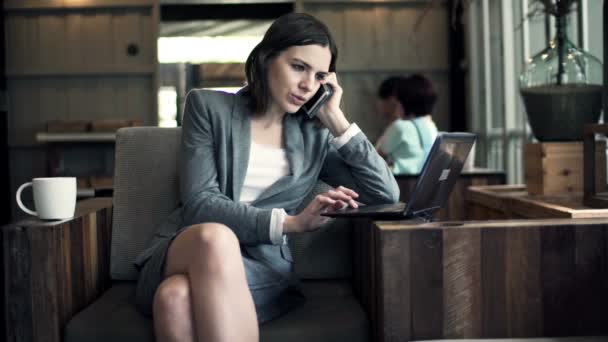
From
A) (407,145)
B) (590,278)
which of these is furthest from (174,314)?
(407,145)

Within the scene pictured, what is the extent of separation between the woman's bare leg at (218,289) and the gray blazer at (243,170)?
221mm

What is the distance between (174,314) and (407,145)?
2672mm

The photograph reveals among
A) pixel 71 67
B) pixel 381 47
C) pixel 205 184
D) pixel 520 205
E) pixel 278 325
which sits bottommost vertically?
pixel 278 325

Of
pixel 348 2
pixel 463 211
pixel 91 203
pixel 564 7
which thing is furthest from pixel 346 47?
pixel 91 203

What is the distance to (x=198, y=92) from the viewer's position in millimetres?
2061

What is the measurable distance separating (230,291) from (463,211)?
2.14 metres

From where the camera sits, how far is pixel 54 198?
1842 mm

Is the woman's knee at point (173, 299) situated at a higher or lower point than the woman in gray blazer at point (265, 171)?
lower

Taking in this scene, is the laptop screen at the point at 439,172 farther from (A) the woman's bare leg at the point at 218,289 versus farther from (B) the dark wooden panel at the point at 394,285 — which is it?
(A) the woman's bare leg at the point at 218,289

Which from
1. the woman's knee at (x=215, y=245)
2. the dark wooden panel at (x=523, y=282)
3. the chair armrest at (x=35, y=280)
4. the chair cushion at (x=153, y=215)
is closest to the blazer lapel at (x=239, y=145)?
the chair cushion at (x=153, y=215)

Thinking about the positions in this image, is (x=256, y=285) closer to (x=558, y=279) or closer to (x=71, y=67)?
(x=558, y=279)

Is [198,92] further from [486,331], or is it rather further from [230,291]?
[486,331]

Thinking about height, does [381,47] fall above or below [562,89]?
above

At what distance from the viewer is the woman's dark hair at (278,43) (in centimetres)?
198
